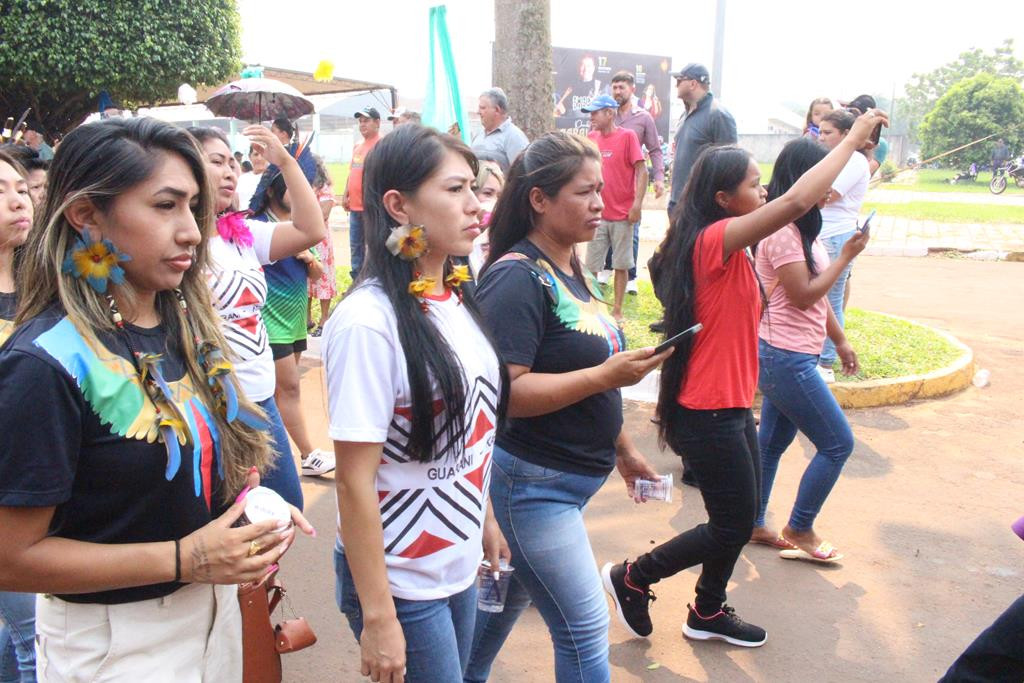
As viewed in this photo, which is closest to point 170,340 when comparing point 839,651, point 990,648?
point 990,648

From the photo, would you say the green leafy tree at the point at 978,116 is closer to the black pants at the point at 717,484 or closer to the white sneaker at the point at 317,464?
the white sneaker at the point at 317,464

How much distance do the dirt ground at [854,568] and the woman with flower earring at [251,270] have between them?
2.61ft

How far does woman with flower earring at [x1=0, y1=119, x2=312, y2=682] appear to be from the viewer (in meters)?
1.54

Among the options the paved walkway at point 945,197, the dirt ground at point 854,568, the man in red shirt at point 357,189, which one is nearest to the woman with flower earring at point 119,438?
the dirt ground at point 854,568

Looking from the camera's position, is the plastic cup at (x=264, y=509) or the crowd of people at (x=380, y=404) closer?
the crowd of people at (x=380, y=404)

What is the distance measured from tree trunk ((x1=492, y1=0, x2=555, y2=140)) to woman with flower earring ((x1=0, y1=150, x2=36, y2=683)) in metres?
5.43

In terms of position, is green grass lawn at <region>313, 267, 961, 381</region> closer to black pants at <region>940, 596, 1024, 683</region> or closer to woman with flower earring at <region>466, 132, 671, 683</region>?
black pants at <region>940, 596, 1024, 683</region>

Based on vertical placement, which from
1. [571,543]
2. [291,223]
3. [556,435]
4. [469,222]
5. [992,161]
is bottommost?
[992,161]

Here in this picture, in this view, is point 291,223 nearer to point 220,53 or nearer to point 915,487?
point 915,487

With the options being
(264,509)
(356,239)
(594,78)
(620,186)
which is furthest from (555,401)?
(594,78)

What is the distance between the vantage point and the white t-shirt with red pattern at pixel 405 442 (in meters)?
1.92

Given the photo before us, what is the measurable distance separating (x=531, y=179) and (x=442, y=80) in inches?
193

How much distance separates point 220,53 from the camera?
10789 millimetres

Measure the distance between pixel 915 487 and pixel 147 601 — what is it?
4638 millimetres
